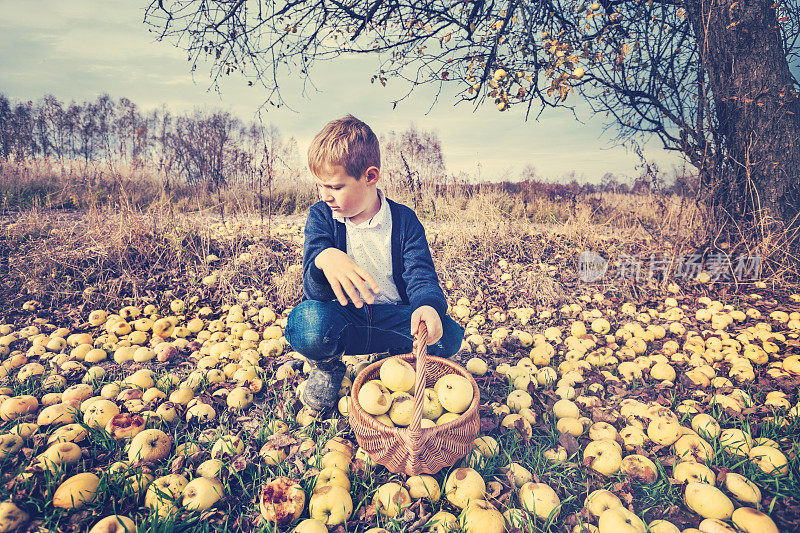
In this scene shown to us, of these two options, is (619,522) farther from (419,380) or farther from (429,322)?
(429,322)

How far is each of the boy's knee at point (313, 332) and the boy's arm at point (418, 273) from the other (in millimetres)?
504

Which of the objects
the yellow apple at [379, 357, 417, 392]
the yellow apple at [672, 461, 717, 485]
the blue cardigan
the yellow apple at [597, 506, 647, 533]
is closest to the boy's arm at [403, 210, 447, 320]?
the blue cardigan

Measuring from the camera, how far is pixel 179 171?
10148 millimetres

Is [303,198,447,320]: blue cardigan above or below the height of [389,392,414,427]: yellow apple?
above


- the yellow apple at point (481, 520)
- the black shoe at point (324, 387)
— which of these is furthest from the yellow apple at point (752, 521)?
the black shoe at point (324, 387)

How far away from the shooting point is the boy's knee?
2201mm

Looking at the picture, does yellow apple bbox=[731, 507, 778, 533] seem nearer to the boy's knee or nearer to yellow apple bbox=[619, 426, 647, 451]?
yellow apple bbox=[619, 426, 647, 451]

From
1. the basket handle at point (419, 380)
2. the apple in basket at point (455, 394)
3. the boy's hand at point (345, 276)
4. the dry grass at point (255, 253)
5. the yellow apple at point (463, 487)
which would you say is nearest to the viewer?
the basket handle at point (419, 380)

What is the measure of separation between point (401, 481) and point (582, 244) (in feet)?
15.6

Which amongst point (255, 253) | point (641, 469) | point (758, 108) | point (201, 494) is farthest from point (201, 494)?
point (758, 108)

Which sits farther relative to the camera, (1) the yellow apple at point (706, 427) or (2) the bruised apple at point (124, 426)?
(1) the yellow apple at point (706, 427)

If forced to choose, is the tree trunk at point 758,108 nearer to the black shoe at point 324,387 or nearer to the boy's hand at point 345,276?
the boy's hand at point 345,276

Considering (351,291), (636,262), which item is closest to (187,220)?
(351,291)

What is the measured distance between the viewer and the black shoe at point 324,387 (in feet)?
7.77
